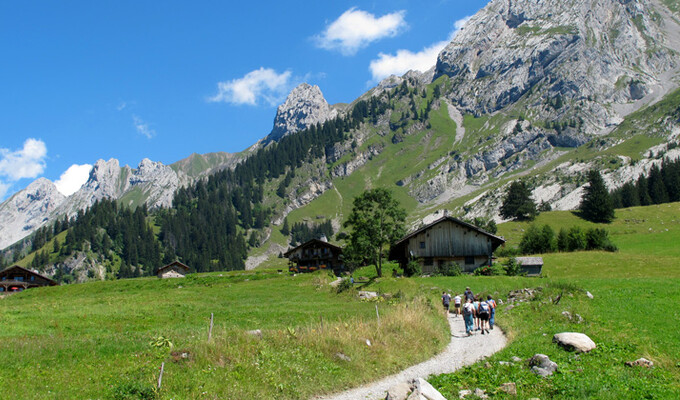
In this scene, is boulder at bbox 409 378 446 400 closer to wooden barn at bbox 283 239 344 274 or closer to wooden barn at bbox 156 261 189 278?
wooden barn at bbox 283 239 344 274

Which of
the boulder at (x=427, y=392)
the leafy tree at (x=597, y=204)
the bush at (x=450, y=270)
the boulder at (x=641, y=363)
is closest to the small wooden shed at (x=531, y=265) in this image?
the bush at (x=450, y=270)

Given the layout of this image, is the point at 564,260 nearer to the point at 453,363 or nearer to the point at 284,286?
the point at 284,286

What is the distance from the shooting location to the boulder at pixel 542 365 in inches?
578

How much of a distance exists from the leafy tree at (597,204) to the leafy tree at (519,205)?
1136cm

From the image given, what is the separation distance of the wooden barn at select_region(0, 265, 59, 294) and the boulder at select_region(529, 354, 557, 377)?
10585 cm

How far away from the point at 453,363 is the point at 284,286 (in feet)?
117

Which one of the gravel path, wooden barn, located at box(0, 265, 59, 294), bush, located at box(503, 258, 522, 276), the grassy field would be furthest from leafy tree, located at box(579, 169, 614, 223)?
wooden barn, located at box(0, 265, 59, 294)

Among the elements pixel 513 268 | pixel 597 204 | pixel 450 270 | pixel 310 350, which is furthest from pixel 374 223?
pixel 597 204

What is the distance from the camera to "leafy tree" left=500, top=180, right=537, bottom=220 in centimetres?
10931

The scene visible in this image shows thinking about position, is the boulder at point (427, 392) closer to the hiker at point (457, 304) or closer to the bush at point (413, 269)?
the hiker at point (457, 304)

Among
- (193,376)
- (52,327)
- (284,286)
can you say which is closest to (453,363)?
(193,376)

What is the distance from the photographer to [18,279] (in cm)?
9606

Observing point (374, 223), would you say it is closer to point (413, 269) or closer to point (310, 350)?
point (413, 269)

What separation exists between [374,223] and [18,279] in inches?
3231
